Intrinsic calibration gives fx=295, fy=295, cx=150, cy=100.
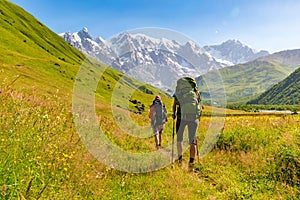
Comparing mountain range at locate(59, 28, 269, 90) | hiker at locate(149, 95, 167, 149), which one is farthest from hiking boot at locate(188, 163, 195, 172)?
hiker at locate(149, 95, 167, 149)

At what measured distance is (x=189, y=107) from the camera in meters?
10.2

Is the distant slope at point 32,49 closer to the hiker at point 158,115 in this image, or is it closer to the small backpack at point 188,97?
the hiker at point 158,115

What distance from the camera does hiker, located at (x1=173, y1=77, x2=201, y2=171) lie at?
10266 millimetres

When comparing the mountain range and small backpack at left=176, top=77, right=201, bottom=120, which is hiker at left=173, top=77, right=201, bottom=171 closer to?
small backpack at left=176, top=77, right=201, bottom=120

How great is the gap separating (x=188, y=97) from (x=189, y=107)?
37 cm

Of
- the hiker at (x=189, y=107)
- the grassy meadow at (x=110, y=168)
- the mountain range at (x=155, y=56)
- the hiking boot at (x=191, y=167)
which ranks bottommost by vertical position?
the hiking boot at (x=191, y=167)

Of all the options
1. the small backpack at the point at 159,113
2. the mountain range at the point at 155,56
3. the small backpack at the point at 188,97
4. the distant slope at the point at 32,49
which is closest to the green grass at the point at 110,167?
the mountain range at the point at 155,56

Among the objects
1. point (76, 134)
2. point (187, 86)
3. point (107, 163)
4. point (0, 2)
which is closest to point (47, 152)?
point (107, 163)

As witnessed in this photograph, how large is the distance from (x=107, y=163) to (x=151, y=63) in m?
4.68

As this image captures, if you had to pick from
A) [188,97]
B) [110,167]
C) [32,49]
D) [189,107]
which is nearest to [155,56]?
[188,97]

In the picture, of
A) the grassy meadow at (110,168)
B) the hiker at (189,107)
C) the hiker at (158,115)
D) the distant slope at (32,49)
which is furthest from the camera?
the distant slope at (32,49)

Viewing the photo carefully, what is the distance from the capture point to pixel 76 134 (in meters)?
9.63

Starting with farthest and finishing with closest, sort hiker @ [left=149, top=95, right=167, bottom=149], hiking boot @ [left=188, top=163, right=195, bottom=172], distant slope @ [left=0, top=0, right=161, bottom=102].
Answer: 1. distant slope @ [left=0, top=0, right=161, bottom=102]
2. hiker @ [left=149, top=95, right=167, bottom=149]
3. hiking boot @ [left=188, top=163, right=195, bottom=172]

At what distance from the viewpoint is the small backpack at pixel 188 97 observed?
10250mm
